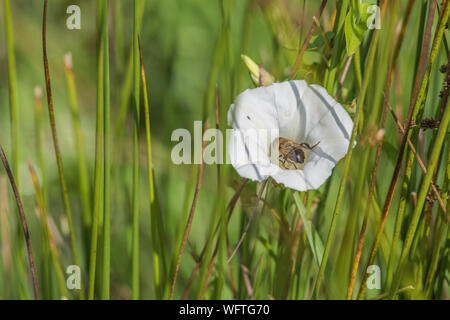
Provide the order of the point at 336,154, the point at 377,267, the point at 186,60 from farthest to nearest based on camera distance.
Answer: the point at 186,60, the point at 377,267, the point at 336,154

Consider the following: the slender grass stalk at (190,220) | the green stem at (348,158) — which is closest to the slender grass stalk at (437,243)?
the green stem at (348,158)

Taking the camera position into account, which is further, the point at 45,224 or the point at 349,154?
the point at 45,224

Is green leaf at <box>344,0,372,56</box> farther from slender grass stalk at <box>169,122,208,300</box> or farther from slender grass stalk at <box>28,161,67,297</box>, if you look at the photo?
slender grass stalk at <box>28,161,67,297</box>

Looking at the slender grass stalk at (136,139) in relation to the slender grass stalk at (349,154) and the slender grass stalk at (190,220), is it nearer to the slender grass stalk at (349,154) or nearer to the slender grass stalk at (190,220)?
the slender grass stalk at (190,220)

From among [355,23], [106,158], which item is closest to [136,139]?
[106,158]

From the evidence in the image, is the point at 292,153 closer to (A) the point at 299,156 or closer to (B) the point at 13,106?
(A) the point at 299,156
